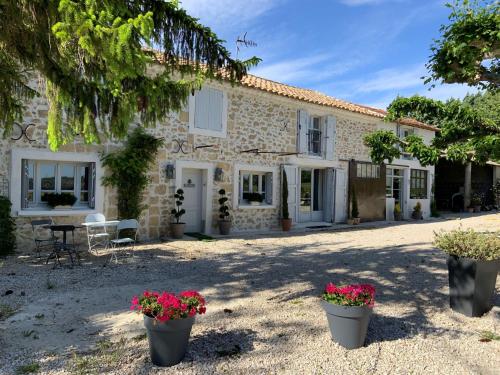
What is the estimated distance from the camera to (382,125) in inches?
602

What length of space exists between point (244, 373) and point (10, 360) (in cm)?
187

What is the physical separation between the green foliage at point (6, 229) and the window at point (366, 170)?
11211 millimetres

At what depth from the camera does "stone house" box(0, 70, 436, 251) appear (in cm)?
795

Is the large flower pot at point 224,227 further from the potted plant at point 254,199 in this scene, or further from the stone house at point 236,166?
the potted plant at point 254,199

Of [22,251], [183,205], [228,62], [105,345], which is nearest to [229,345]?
[105,345]

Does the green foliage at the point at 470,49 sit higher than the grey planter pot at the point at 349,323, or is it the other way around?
the green foliage at the point at 470,49

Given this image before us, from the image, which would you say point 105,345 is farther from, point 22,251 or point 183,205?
point 183,205

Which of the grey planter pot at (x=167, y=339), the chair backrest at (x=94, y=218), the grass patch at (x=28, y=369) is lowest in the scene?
the grass patch at (x=28, y=369)

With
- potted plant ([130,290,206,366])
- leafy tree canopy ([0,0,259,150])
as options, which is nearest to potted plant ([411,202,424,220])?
leafy tree canopy ([0,0,259,150])

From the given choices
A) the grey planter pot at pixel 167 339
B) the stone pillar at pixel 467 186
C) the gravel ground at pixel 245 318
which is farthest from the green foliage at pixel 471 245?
the stone pillar at pixel 467 186

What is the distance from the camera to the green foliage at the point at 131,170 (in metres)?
8.66

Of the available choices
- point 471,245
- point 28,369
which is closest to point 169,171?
point 28,369

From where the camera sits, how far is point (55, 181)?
836 cm

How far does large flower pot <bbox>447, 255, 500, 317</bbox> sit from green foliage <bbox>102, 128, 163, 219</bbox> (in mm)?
6732
